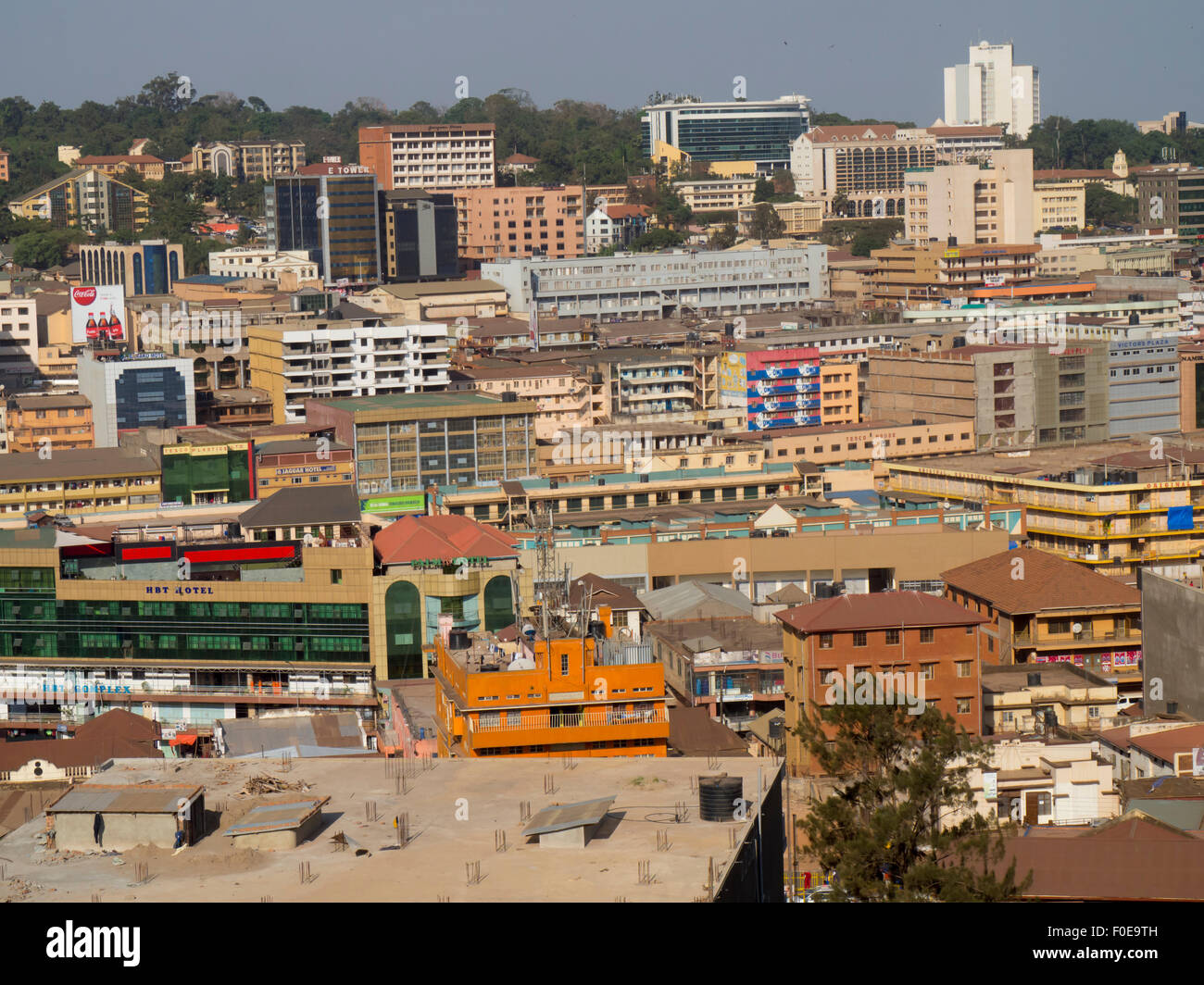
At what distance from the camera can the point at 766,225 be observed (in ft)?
254

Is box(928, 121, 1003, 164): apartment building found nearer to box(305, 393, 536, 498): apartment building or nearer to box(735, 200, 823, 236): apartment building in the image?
box(735, 200, 823, 236): apartment building

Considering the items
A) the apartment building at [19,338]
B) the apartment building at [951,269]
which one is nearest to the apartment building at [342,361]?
the apartment building at [19,338]

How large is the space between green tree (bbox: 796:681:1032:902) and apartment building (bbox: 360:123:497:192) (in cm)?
7119

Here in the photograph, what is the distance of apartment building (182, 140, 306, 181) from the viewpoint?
84.6m

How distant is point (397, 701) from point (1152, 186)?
65604 millimetres

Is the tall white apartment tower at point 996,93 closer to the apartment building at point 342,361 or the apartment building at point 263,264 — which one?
the apartment building at point 263,264

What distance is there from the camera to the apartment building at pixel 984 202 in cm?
6925

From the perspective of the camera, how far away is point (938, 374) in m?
41.0

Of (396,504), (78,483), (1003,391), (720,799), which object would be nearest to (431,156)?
(1003,391)

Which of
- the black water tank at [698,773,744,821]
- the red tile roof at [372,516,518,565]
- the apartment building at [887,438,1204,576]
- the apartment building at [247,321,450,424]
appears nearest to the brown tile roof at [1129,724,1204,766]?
the black water tank at [698,773,744,821]

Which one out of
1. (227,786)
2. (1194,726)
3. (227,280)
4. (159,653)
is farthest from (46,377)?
(227,786)

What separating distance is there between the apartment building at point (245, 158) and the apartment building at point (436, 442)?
48496 mm

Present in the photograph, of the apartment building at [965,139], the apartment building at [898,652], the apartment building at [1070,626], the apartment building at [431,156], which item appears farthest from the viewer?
Result: the apartment building at [965,139]
